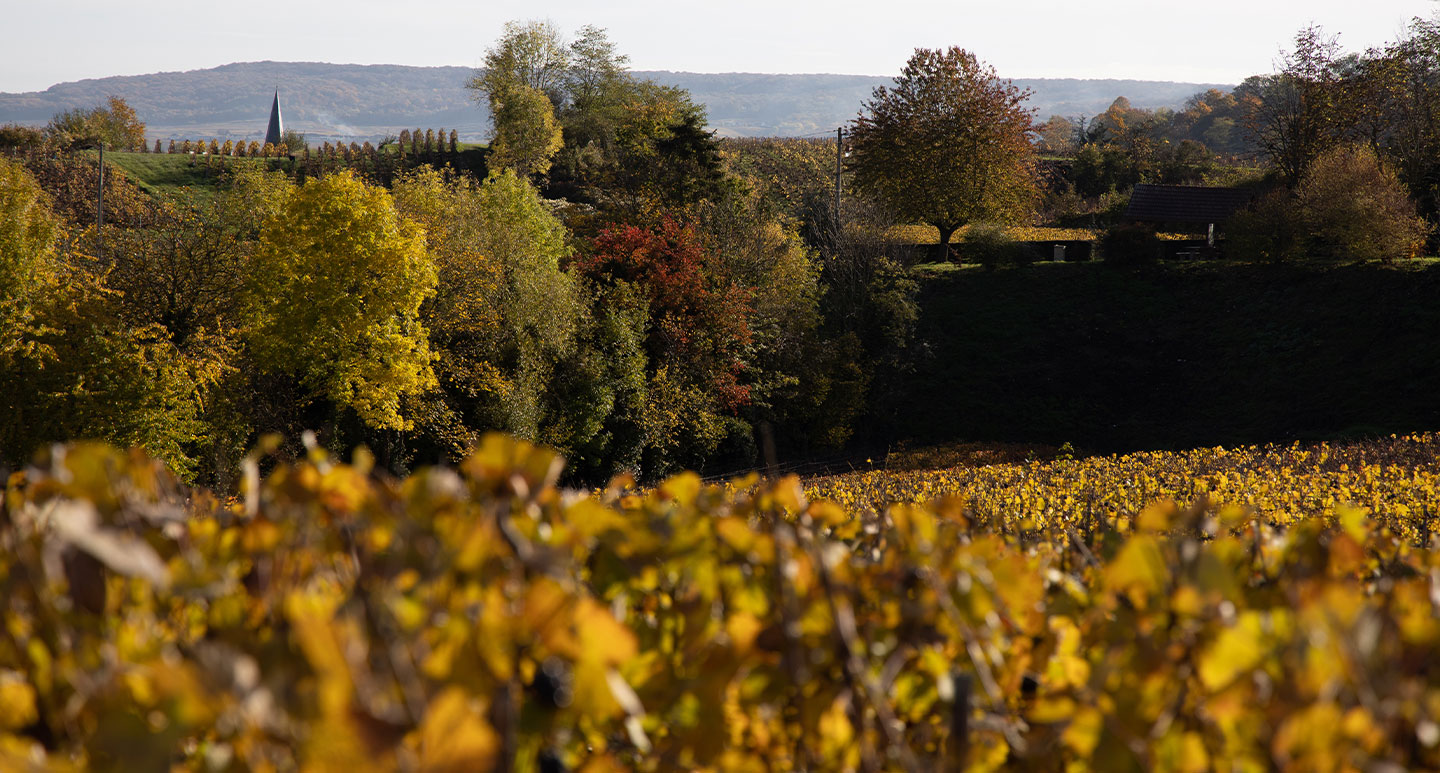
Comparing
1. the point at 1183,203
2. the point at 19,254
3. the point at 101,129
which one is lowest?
the point at 19,254

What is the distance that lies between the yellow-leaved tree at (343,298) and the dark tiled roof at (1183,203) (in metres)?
27.5

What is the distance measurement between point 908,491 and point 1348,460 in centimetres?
453

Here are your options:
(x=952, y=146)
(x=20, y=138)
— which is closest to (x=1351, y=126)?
(x=952, y=146)

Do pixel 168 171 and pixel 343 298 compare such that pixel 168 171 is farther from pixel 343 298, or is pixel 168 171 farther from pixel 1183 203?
pixel 1183 203

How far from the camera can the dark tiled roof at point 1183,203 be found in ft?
106

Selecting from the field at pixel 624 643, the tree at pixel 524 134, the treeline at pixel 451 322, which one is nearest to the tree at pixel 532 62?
the tree at pixel 524 134

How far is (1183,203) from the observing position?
33188mm

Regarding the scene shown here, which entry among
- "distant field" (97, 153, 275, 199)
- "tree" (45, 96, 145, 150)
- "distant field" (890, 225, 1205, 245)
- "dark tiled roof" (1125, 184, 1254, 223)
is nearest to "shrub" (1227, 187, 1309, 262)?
"distant field" (890, 225, 1205, 245)

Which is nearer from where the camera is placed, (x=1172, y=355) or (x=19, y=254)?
(x=19, y=254)

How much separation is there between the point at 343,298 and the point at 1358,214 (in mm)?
22872

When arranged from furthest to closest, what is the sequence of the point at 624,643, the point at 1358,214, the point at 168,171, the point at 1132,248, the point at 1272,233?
the point at 168,171 → the point at 1132,248 → the point at 1272,233 → the point at 1358,214 → the point at 624,643

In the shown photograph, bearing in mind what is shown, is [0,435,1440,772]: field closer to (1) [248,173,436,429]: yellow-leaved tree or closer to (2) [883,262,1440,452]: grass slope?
(1) [248,173,436,429]: yellow-leaved tree

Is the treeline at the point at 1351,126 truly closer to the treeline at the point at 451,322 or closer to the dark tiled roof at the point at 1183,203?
the dark tiled roof at the point at 1183,203

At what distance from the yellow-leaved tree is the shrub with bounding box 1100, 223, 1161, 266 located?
18863mm
